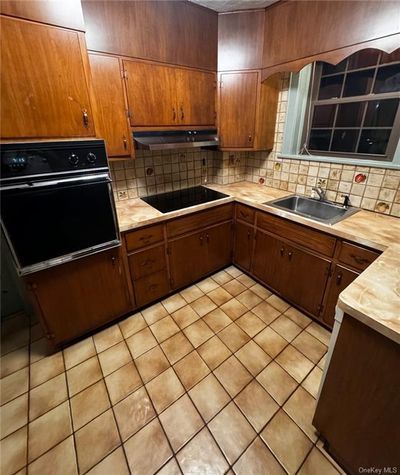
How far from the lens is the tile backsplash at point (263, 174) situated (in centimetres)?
178

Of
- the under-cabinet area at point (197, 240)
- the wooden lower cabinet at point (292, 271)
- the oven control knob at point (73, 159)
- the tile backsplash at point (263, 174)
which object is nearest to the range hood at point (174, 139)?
the under-cabinet area at point (197, 240)

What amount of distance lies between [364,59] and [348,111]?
1.17 ft

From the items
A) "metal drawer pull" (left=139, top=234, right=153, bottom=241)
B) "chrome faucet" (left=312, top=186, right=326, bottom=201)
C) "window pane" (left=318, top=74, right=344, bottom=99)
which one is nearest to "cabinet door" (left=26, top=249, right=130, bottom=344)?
"metal drawer pull" (left=139, top=234, right=153, bottom=241)

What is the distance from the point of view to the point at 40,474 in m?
1.13

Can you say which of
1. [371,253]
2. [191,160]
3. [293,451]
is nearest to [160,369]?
[293,451]

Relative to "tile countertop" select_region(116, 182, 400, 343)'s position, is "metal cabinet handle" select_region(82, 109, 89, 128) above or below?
above

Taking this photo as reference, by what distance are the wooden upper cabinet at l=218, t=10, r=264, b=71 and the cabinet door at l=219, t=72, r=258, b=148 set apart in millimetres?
87

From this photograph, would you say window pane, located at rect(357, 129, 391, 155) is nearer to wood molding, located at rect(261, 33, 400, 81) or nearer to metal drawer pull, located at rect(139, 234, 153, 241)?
wood molding, located at rect(261, 33, 400, 81)

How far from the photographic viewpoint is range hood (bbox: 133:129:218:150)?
1.83m

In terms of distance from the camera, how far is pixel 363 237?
57.0 inches

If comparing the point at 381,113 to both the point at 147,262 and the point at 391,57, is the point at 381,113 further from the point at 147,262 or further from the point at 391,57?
the point at 147,262

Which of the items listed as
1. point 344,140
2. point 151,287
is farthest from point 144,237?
point 344,140

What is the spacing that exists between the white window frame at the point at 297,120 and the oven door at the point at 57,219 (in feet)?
5.90

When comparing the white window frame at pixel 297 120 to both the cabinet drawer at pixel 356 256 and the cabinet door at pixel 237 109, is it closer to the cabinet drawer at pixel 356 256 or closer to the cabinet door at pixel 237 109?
the cabinet door at pixel 237 109
